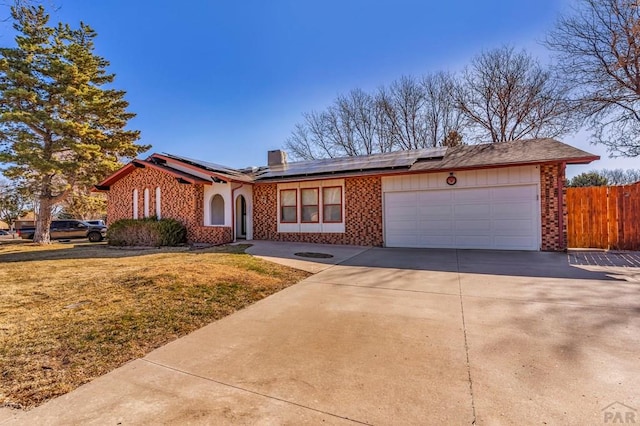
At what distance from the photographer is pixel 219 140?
1902cm

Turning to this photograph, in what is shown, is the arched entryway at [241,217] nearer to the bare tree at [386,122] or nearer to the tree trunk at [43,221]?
the tree trunk at [43,221]

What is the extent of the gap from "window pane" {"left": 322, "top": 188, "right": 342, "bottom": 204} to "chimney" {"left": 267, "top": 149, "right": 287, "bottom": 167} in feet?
14.8

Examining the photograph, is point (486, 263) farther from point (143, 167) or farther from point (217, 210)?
point (143, 167)

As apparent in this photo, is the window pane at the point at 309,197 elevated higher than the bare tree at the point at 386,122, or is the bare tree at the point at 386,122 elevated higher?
the bare tree at the point at 386,122

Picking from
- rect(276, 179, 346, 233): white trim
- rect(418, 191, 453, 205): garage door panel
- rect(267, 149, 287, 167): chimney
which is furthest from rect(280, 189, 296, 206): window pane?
rect(418, 191, 453, 205): garage door panel

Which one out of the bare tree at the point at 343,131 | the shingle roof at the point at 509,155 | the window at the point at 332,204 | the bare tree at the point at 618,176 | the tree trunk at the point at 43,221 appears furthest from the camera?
the bare tree at the point at 618,176

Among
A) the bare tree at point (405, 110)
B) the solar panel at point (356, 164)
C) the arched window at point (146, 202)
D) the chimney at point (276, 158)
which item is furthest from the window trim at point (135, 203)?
the bare tree at point (405, 110)

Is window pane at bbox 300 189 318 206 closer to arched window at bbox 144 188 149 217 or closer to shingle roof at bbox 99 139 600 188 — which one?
shingle roof at bbox 99 139 600 188

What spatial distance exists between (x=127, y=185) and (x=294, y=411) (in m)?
16.7

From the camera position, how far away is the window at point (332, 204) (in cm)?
1296

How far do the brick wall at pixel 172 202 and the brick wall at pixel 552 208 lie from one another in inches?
450

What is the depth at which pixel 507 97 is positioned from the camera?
20.5 metres

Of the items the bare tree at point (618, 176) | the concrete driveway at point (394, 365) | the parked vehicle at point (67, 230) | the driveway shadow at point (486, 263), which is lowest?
the concrete driveway at point (394, 365)

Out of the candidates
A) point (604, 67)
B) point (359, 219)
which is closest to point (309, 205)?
point (359, 219)
